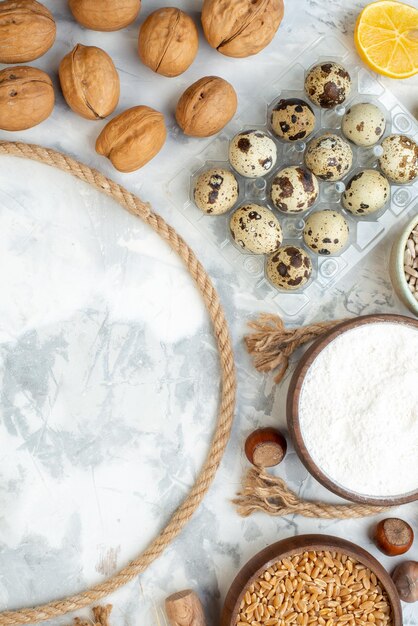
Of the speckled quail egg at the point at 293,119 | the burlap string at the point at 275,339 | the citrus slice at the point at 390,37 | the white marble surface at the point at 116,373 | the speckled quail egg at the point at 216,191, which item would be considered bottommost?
the white marble surface at the point at 116,373

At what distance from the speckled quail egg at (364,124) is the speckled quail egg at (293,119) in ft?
0.22

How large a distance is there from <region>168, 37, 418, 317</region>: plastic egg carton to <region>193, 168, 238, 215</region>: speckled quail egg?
0.04 meters

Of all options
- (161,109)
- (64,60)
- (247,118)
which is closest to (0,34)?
(64,60)

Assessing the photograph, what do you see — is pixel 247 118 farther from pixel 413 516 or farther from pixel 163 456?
pixel 413 516

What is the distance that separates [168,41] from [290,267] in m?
0.42

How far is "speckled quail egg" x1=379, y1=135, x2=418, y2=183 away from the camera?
1.26 metres

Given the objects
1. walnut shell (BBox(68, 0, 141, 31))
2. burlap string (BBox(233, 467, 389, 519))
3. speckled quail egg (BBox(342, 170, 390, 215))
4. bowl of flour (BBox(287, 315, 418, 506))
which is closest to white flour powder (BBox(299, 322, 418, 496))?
bowl of flour (BBox(287, 315, 418, 506))

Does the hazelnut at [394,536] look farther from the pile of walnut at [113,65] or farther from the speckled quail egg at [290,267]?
the pile of walnut at [113,65]

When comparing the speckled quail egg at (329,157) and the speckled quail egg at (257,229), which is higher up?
the speckled quail egg at (329,157)

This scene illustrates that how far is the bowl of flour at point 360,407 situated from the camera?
1.19 m

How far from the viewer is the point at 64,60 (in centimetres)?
119

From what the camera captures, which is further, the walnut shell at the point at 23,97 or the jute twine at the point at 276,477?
the jute twine at the point at 276,477

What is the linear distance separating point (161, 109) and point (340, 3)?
38 centimetres

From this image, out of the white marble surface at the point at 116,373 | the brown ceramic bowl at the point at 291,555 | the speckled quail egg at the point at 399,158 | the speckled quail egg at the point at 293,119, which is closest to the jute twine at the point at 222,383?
the white marble surface at the point at 116,373
